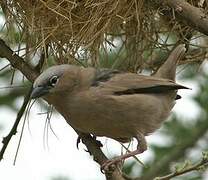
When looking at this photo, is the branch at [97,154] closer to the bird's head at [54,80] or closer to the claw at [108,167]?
the claw at [108,167]

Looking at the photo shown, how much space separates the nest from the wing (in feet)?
0.56

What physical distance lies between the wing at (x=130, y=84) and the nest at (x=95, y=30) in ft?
0.56

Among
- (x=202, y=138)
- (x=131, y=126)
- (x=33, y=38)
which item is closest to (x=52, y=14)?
(x=33, y=38)

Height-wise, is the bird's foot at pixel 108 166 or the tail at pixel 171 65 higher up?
the tail at pixel 171 65

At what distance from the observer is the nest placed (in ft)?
9.11

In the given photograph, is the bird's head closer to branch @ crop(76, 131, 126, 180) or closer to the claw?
branch @ crop(76, 131, 126, 180)

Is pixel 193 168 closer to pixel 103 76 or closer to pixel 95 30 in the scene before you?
pixel 103 76

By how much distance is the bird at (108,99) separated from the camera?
2680 millimetres

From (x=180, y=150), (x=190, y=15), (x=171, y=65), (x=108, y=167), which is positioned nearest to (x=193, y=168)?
(x=108, y=167)

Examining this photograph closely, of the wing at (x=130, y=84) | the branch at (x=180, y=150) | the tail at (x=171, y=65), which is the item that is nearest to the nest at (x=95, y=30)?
the tail at (x=171, y=65)

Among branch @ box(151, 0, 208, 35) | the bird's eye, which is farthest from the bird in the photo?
branch @ box(151, 0, 208, 35)

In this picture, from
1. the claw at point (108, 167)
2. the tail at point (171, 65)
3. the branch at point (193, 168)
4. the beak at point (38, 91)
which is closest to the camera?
the branch at point (193, 168)

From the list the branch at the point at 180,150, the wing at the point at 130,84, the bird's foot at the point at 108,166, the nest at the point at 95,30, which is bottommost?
the branch at the point at 180,150

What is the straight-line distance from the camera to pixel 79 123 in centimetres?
268
